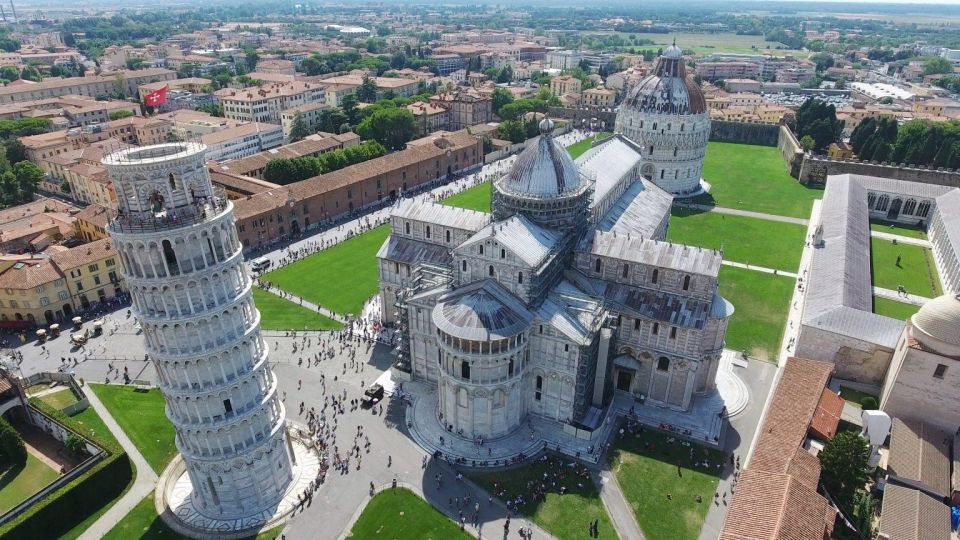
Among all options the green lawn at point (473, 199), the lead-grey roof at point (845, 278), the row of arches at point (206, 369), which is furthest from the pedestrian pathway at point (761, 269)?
the row of arches at point (206, 369)

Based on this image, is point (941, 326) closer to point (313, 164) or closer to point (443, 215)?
point (443, 215)

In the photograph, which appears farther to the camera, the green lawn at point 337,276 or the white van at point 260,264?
the white van at point 260,264

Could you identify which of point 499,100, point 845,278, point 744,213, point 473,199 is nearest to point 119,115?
point 499,100

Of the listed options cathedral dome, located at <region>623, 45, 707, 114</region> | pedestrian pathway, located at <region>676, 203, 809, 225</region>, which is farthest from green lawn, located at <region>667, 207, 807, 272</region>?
cathedral dome, located at <region>623, 45, 707, 114</region>

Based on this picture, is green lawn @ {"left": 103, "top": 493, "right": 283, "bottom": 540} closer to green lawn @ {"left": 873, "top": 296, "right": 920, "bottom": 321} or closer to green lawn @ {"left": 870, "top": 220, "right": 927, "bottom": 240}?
green lawn @ {"left": 873, "top": 296, "right": 920, "bottom": 321}

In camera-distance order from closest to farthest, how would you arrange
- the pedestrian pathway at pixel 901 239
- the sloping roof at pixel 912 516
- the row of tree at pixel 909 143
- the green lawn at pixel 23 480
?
1. the sloping roof at pixel 912 516
2. the green lawn at pixel 23 480
3. the pedestrian pathway at pixel 901 239
4. the row of tree at pixel 909 143

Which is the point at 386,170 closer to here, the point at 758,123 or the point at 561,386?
the point at 561,386

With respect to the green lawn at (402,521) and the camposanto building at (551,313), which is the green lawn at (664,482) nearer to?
the camposanto building at (551,313)
